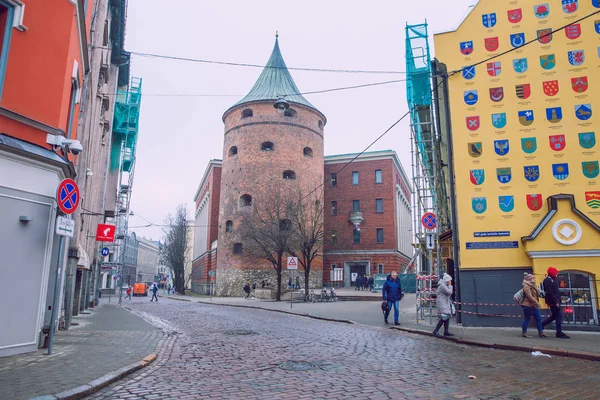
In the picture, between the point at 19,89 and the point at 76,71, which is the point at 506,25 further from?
the point at 19,89

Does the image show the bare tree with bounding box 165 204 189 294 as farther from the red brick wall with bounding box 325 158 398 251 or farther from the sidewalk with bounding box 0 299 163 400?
the sidewalk with bounding box 0 299 163 400

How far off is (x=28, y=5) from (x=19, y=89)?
1525mm

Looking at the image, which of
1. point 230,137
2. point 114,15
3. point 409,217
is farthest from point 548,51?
point 409,217

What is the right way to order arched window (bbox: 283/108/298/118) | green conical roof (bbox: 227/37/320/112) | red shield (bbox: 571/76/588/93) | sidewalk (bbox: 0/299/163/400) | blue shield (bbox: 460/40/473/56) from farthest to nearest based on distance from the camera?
green conical roof (bbox: 227/37/320/112) < arched window (bbox: 283/108/298/118) < blue shield (bbox: 460/40/473/56) < red shield (bbox: 571/76/588/93) < sidewalk (bbox: 0/299/163/400)

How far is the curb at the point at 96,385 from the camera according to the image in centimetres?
532

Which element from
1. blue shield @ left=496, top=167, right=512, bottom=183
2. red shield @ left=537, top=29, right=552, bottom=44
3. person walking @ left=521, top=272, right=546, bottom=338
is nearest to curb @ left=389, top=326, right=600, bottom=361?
person walking @ left=521, top=272, right=546, bottom=338

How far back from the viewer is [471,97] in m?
15.0

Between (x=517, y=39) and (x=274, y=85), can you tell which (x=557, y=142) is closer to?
(x=517, y=39)

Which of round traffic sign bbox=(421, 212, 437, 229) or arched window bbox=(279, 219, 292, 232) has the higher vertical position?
arched window bbox=(279, 219, 292, 232)

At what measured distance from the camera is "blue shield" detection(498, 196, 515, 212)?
14094 millimetres

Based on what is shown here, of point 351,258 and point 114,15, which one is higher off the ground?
point 114,15

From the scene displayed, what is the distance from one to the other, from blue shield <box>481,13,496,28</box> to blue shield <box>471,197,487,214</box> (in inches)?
217

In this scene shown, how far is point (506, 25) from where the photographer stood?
14.9 meters

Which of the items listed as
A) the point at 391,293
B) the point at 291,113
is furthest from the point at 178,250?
the point at 391,293
